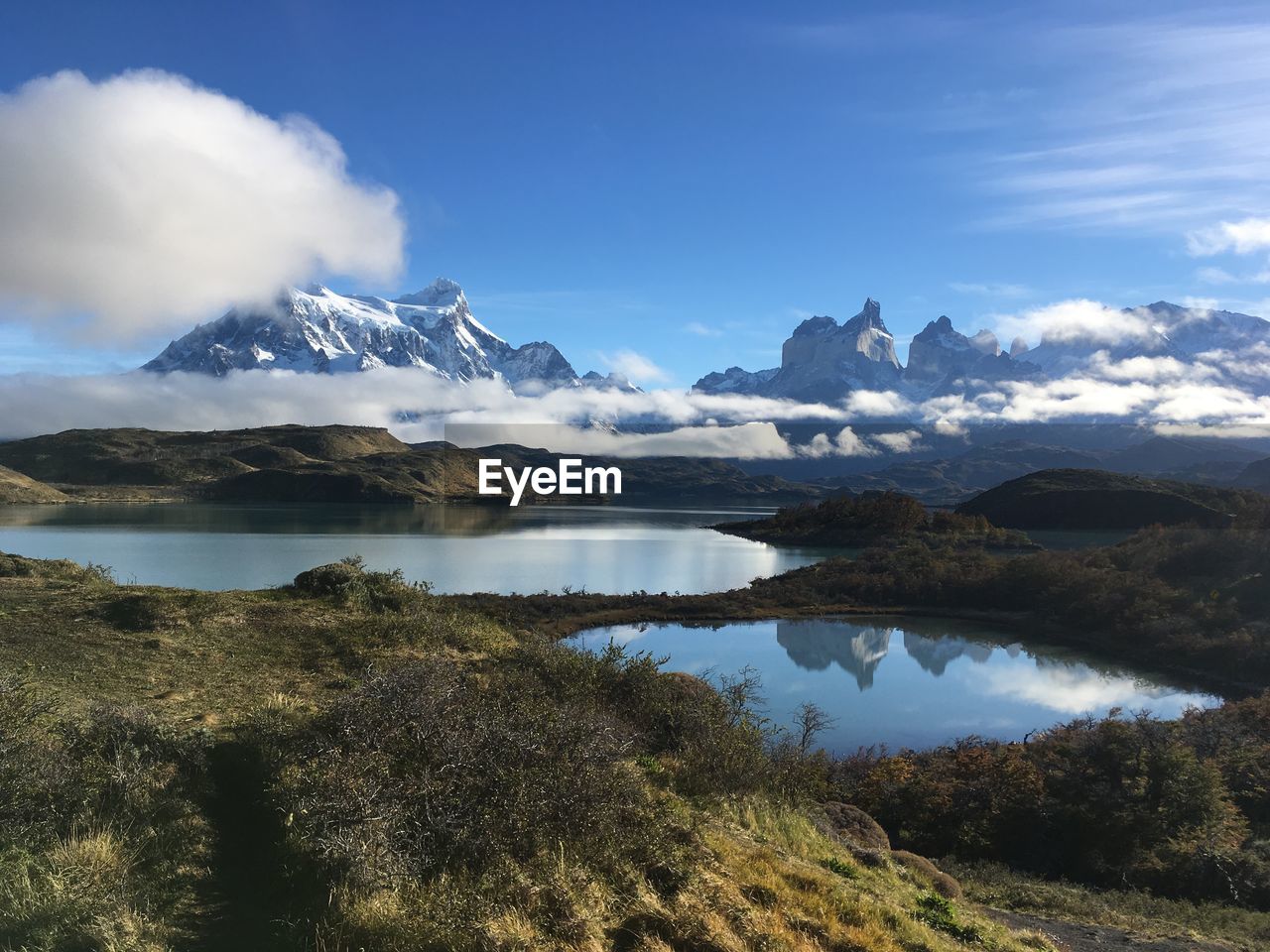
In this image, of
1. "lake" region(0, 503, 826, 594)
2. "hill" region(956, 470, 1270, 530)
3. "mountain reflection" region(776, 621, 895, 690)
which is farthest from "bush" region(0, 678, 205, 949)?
"hill" region(956, 470, 1270, 530)

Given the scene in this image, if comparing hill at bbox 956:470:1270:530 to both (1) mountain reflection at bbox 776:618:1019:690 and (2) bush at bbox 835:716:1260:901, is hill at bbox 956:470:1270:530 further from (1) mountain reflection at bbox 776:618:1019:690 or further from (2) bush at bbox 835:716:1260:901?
(2) bush at bbox 835:716:1260:901

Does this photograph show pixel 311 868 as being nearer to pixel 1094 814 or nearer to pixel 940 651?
pixel 1094 814

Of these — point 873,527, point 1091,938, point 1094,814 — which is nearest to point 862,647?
point 1094,814

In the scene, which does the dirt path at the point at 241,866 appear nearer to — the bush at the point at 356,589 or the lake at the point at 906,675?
the bush at the point at 356,589

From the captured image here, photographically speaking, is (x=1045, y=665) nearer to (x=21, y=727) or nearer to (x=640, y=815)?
(x=640, y=815)

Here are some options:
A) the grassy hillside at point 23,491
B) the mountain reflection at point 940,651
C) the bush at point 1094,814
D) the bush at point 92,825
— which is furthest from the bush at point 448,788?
the grassy hillside at point 23,491
